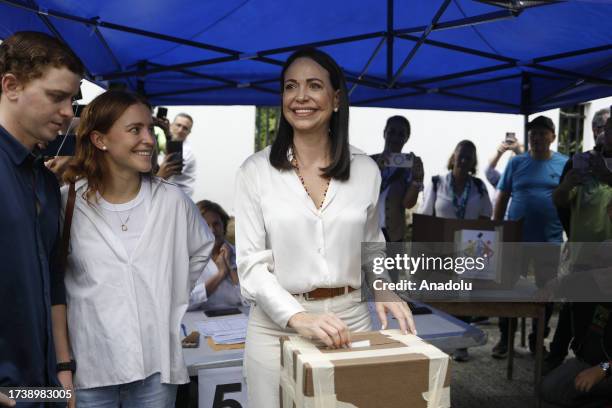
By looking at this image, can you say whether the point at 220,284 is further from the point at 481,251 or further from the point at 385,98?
the point at 385,98

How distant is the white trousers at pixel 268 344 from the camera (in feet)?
4.81

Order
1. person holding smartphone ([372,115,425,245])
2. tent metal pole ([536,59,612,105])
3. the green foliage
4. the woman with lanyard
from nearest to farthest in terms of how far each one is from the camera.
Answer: tent metal pole ([536,59,612,105]) < person holding smartphone ([372,115,425,245]) < the woman with lanyard < the green foliage

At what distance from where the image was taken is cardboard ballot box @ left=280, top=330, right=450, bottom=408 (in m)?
1.05

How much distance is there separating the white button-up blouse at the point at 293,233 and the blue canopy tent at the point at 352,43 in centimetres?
124

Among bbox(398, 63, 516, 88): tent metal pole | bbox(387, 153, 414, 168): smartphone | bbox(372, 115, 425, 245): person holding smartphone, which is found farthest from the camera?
bbox(372, 115, 425, 245): person holding smartphone

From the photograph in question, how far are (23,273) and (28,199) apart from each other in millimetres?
187

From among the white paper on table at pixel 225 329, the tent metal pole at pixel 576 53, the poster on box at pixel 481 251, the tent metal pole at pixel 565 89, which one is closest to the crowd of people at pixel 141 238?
the white paper on table at pixel 225 329

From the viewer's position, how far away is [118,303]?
1.56 meters

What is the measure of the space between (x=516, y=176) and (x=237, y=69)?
2611mm

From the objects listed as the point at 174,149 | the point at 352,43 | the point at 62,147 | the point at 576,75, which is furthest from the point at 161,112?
the point at 576,75

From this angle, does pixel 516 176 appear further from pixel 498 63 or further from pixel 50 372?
pixel 50 372

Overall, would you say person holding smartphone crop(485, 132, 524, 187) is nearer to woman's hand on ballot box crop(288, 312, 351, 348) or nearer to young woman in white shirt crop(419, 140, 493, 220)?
young woman in white shirt crop(419, 140, 493, 220)

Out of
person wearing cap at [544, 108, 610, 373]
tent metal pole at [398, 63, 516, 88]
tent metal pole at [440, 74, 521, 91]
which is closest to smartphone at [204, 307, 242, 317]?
tent metal pole at [398, 63, 516, 88]

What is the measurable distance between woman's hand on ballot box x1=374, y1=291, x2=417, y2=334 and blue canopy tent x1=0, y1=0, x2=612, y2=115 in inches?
51.9
